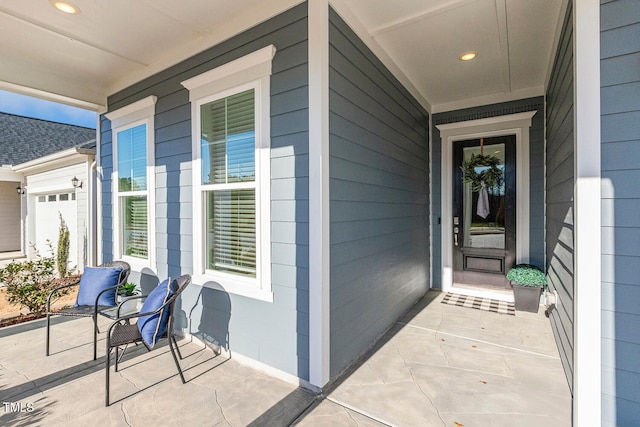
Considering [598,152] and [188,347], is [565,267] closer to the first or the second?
[598,152]

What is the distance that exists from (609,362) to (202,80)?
377cm

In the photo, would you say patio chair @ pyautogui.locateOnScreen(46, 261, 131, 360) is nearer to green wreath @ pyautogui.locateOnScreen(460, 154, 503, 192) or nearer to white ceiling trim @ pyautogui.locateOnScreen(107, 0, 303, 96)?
white ceiling trim @ pyautogui.locateOnScreen(107, 0, 303, 96)

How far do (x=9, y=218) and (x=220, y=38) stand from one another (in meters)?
12.1

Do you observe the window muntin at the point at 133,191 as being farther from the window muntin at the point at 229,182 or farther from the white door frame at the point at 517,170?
the white door frame at the point at 517,170

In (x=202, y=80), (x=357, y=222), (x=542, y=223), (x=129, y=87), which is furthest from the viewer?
(x=542, y=223)

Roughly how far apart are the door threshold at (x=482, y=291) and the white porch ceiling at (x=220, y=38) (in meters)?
2.91

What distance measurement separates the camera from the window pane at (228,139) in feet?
8.85

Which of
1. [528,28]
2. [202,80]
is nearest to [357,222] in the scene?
[202,80]

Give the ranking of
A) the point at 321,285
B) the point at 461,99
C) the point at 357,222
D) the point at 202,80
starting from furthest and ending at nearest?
the point at 461,99 < the point at 202,80 < the point at 357,222 < the point at 321,285

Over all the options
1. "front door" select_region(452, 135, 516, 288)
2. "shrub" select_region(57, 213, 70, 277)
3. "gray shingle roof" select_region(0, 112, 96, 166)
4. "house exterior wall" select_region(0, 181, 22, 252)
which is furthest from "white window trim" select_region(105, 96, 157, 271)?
"house exterior wall" select_region(0, 181, 22, 252)

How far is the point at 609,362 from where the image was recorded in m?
1.79

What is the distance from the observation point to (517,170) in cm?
443

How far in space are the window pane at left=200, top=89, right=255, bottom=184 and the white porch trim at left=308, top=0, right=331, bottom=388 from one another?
0.68 metres

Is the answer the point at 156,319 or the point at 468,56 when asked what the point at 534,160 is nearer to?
the point at 468,56
